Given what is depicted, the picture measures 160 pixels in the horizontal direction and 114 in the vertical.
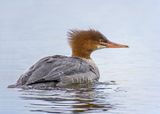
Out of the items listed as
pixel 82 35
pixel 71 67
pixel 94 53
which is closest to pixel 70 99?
pixel 71 67

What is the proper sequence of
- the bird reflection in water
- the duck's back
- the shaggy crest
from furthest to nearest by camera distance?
the shaggy crest < the duck's back < the bird reflection in water

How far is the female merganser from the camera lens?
11.9m

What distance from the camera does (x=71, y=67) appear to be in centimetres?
1250

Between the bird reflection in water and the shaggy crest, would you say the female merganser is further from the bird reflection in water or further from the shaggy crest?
the bird reflection in water

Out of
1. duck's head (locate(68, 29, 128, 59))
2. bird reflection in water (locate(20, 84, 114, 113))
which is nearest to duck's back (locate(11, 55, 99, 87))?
bird reflection in water (locate(20, 84, 114, 113))

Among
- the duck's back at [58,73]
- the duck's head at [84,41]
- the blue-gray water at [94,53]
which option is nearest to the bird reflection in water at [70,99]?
the blue-gray water at [94,53]

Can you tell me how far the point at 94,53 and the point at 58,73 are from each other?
15.4 ft

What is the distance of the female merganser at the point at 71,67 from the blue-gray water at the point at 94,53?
0.89 feet

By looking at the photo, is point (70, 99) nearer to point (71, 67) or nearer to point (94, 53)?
point (71, 67)

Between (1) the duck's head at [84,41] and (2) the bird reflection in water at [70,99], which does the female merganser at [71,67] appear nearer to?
(1) the duck's head at [84,41]

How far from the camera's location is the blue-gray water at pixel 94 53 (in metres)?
10.4

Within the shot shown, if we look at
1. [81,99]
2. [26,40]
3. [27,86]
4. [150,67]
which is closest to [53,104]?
[81,99]

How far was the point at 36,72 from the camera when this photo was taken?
1196cm

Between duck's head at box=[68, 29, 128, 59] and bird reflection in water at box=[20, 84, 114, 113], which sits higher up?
duck's head at box=[68, 29, 128, 59]
